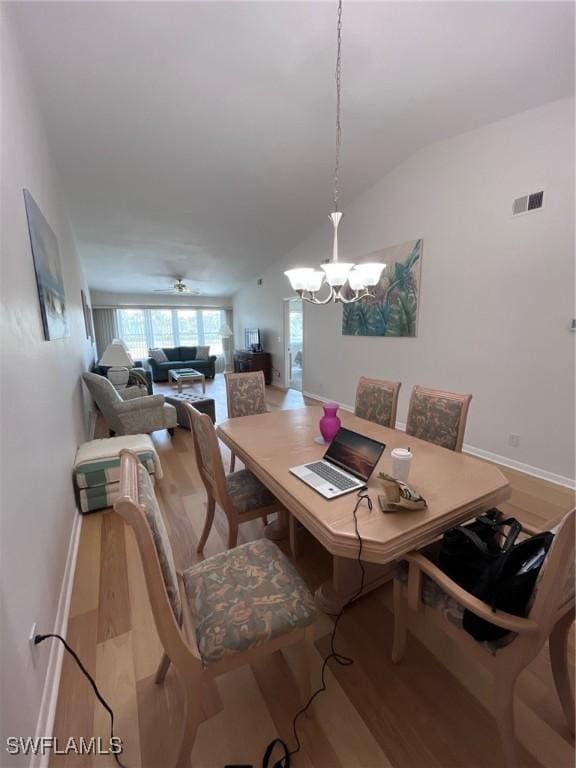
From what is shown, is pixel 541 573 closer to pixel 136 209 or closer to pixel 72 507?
pixel 72 507

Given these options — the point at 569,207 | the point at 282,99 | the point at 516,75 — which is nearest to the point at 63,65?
the point at 282,99

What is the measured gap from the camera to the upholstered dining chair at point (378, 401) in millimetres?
2254

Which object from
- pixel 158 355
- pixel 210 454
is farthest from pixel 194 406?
pixel 158 355

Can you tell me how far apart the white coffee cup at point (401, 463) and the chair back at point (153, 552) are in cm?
90

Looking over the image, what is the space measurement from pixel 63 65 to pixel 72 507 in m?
2.93

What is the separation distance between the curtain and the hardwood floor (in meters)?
8.28

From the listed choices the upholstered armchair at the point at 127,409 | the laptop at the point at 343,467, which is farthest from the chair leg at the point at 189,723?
the upholstered armchair at the point at 127,409

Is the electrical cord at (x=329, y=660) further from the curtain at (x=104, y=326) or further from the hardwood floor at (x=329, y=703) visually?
the curtain at (x=104, y=326)

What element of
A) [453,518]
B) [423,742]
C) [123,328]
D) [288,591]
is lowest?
[423,742]

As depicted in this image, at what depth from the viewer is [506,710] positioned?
2.97 feet

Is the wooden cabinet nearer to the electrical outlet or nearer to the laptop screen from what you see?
the laptop screen

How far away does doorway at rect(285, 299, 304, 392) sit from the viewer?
251 inches

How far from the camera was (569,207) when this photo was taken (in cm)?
244

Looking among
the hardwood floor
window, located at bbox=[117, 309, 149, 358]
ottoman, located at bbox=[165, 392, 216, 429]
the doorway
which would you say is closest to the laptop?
the hardwood floor
